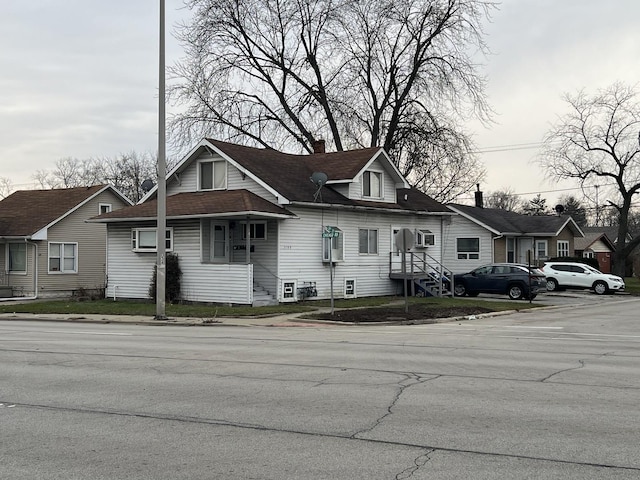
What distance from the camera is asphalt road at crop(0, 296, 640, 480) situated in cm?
657

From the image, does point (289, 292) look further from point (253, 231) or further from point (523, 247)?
point (523, 247)

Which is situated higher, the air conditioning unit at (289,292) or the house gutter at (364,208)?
the house gutter at (364,208)

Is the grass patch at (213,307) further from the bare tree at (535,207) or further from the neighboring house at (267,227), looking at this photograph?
the bare tree at (535,207)

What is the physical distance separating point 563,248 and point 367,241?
2607cm

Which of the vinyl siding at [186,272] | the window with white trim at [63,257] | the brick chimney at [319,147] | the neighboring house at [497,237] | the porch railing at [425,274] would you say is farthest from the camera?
the neighboring house at [497,237]

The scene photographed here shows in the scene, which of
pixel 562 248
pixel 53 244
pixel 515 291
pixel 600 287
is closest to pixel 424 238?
pixel 515 291

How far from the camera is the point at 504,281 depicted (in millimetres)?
35250

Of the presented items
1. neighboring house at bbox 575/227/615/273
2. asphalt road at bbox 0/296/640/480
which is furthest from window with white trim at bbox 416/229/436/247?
neighboring house at bbox 575/227/615/273

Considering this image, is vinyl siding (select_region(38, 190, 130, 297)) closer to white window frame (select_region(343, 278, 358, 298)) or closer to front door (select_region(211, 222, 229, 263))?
front door (select_region(211, 222, 229, 263))

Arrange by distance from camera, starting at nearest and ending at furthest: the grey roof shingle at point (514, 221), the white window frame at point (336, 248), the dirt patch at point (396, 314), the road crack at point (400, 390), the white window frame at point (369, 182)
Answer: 1. the road crack at point (400, 390)
2. the dirt patch at point (396, 314)
3. the white window frame at point (336, 248)
4. the white window frame at point (369, 182)
5. the grey roof shingle at point (514, 221)

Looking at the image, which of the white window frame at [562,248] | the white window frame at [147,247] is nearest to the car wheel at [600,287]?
the white window frame at [562,248]

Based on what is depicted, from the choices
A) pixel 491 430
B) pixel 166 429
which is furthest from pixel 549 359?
pixel 166 429

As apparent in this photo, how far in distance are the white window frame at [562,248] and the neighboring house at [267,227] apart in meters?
21.2

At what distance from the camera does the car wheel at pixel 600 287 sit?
41.9 meters
